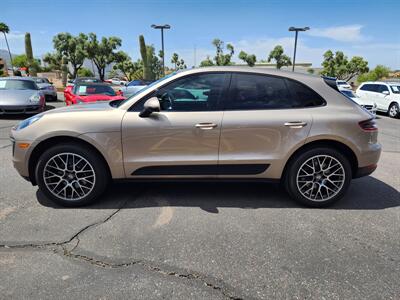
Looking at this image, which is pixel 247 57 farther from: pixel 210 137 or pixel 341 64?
pixel 210 137

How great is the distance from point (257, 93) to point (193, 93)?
745mm

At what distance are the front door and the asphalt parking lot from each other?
504 mm

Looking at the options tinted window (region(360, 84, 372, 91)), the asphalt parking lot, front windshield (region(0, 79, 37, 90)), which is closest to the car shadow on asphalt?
the asphalt parking lot

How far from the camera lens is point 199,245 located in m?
2.88

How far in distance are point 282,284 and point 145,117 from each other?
2.16 meters

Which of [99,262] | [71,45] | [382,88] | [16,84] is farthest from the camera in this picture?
[71,45]

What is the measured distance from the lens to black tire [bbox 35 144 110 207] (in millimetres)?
3465

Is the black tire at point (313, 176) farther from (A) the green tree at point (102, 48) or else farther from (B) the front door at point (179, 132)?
(A) the green tree at point (102, 48)

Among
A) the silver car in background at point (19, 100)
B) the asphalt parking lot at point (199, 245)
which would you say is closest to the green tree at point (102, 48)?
the silver car in background at point (19, 100)

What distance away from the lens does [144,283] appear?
2.35 m

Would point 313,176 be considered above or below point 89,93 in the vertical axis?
below

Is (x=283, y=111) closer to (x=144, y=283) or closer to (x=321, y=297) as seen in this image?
(x=321, y=297)

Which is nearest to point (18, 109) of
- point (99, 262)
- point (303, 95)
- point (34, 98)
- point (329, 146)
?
point (34, 98)

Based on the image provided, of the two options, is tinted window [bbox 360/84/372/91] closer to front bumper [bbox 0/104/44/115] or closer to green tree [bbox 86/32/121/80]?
front bumper [bbox 0/104/44/115]
